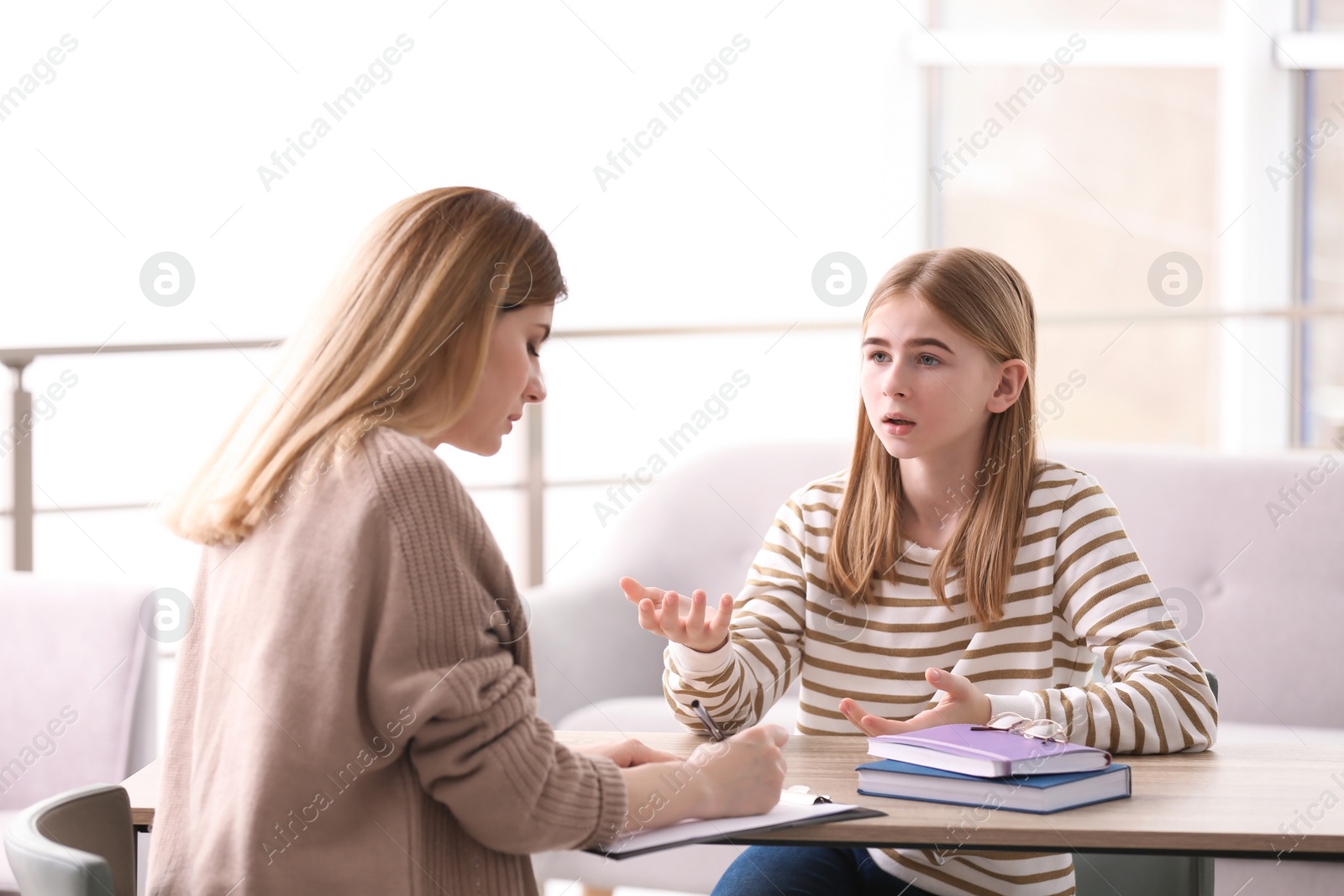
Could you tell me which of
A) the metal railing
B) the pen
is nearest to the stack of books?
the pen

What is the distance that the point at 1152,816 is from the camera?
3.57 ft

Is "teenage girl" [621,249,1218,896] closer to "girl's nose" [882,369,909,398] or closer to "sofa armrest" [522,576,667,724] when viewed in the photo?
"girl's nose" [882,369,909,398]

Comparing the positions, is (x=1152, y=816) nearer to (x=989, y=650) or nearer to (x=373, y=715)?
Result: (x=989, y=650)

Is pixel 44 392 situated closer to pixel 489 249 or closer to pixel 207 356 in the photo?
pixel 489 249

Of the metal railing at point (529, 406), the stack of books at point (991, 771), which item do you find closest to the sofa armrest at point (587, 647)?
the metal railing at point (529, 406)

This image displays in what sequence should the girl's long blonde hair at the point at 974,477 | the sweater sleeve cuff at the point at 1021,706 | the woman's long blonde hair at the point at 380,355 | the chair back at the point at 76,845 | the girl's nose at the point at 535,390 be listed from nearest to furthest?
the chair back at the point at 76,845, the woman's long blonde hair at the point at 380,355, the girl's nose at the point at 535,390, the sweater sleeve cuff at the point at 1021,706, the girl's long blonde hair at the point at 974,477

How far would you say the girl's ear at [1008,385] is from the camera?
151 cm

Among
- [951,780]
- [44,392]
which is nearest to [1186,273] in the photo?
[44,392]

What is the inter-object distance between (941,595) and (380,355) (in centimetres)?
68

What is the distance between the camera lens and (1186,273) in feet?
17.5

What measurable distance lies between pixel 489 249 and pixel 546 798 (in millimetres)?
416

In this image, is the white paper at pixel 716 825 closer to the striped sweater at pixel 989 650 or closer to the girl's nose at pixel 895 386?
the striped sweater at pixel 989 650

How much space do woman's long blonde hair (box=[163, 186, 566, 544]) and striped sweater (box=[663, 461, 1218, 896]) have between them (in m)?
0.44

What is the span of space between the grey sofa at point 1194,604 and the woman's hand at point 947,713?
0.93 metres
